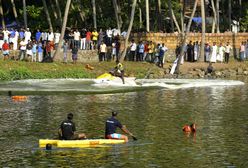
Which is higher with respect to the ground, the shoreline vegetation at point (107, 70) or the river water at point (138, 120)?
the shoreline vegetation at point (107, 70)

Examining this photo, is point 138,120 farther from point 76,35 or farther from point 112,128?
point 76,35

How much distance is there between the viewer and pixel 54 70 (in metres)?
66.8

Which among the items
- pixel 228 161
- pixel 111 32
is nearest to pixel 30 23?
pixel 111 32

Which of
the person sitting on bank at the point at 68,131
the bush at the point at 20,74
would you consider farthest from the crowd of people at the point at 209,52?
the person sitting on bank at the point at 68,131

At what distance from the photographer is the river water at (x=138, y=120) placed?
3484cm

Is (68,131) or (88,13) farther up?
(88,13)

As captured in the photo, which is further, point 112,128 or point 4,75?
point 4,75

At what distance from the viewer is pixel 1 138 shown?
39656 mm

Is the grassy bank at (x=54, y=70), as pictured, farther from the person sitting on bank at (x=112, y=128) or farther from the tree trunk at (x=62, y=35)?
the person sitting on bank at (x=112, y=128)

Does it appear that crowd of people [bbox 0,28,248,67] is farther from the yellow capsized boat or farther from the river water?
the yellow capsized boat

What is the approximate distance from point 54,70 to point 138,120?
21.4 meters

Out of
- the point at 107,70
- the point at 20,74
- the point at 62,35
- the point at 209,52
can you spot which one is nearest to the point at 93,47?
the point at 107,70

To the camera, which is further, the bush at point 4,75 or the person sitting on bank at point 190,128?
the bush at point 4,75

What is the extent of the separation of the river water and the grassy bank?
1.90 meters
